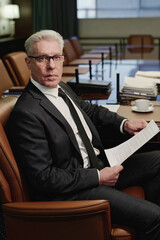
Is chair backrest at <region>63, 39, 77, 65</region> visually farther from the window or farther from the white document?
the white document

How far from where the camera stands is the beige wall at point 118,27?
921cm

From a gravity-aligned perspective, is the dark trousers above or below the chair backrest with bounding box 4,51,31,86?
below

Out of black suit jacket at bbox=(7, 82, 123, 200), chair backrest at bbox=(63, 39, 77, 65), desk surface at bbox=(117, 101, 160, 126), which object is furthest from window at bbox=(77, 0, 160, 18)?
black suit jacket at bbox=(7, 82, 123, 200)

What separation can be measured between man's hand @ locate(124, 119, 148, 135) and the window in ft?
27.3

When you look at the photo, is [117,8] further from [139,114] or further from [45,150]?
[45,150]

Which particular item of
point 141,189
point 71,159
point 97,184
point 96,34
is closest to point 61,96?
point 71,159

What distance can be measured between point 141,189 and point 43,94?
654 millimetres

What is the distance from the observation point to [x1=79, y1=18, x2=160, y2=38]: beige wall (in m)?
9.21

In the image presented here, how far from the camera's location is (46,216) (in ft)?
3.91

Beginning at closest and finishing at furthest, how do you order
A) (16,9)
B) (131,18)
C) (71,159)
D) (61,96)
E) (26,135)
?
1. (26,135)
2. (71,159)
3. (61,96)
4. (16,9)
5. (131,18)

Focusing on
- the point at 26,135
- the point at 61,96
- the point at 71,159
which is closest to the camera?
the point at 26,135

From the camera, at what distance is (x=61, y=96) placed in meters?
1.58

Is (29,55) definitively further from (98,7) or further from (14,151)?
(98,7)

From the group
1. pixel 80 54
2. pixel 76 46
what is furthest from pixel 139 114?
pixel 80 54
